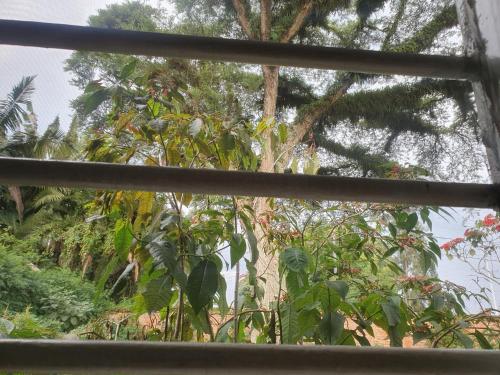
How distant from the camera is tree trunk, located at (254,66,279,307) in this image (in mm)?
950

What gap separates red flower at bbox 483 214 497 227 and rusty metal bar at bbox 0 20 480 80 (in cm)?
76

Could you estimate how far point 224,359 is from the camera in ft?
0.91

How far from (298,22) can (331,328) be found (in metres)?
1.09

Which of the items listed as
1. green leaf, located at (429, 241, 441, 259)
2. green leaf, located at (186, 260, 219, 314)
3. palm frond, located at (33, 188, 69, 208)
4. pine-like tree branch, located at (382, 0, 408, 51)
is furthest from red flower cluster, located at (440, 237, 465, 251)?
palm frond, located at (33, 188, 69, 208)

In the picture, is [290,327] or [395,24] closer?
[290,327]

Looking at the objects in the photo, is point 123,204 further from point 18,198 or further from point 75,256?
point 75,256

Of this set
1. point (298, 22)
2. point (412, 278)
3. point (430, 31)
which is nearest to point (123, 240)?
point (412, 278)

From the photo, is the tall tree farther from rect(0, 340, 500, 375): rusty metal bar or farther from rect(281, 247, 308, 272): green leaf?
rect(0, 340, 500, 375): rusty metal bar

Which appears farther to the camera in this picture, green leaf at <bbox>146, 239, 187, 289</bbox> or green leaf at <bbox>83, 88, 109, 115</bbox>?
green leaf at <bbox>83, 88, 109, 115</bbox>

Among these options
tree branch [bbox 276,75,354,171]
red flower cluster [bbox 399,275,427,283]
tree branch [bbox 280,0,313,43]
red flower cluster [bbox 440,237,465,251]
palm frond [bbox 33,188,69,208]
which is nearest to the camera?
palm frond [bbox 33,188,69,208]

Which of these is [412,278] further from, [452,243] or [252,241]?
[252,241]

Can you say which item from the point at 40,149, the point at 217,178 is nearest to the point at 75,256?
the point at 40,149

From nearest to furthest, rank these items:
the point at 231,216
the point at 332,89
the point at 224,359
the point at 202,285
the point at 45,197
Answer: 1. the point at 224,359
2. the point at 202,285
3. the point at 231,216
4. the point at 45,197
5. the point at 332,89

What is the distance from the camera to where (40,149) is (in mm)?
697
